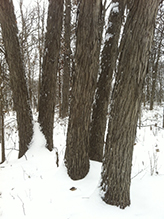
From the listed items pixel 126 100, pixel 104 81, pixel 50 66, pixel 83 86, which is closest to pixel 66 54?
pixel 50 66

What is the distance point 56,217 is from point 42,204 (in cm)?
36

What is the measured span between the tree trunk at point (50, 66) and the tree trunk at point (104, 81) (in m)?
1.48

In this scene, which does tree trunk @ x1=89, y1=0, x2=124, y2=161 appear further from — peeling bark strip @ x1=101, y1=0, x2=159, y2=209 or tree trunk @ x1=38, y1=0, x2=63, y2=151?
tree trunk @ x1=38, y1=0, x2=63, y2=151

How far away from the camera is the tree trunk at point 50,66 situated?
13.8ft

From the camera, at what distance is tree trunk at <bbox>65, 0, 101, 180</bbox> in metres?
2.64

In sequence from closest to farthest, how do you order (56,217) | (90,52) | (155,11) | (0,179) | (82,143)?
1. (155,11)
2. (56,217)
3. (90,52)
4. (82,143)
5. (0,179)

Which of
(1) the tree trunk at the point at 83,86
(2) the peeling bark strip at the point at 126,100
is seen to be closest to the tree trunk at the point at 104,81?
(1) the tree trunk at the point at 83,86

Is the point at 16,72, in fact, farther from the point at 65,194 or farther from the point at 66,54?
the point at 66,54

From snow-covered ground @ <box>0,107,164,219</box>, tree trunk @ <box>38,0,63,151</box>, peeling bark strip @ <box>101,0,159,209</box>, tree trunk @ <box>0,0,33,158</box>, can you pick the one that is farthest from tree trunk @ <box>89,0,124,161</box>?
tree trunk @ <box>0,0,33,158</box>

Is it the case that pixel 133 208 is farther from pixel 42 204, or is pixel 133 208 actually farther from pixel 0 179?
pixel 0 179

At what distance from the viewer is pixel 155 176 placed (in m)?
3.09

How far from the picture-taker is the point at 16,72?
398cm

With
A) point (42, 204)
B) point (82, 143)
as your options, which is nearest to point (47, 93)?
point (82, 143)

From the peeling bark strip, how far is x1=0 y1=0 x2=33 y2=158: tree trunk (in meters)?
2.64
